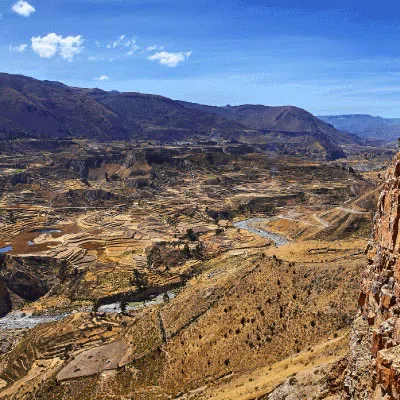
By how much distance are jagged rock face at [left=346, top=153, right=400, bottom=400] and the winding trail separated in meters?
74.3

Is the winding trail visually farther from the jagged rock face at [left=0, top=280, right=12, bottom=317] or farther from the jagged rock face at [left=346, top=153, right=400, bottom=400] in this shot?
the jagged rock face at [left=346, top=153, right=400, bottom=400]

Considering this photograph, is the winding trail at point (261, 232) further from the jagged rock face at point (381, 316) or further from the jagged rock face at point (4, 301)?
the jagged rock face at point (381, 316)

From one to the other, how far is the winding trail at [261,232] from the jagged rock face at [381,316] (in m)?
74.3

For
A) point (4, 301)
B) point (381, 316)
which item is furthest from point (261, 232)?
point (381, 316)

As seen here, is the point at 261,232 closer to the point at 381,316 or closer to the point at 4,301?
the point at 4,301

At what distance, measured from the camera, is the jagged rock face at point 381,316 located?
1416cm

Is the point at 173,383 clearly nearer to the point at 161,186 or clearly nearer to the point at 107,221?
the point at 107,221

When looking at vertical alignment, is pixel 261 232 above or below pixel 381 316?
below

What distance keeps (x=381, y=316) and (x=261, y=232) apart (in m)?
93.9

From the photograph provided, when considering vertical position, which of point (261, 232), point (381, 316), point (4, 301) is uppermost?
point (381, 316)

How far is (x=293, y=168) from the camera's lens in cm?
19488

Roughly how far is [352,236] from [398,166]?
7140 cm

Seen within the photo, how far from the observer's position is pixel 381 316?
1827 centimetres

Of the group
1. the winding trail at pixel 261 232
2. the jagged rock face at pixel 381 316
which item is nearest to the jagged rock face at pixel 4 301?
the winding trail at pixel 261 232
